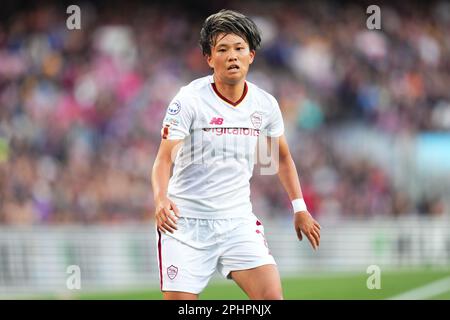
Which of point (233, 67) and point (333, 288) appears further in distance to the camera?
point (333, 288)

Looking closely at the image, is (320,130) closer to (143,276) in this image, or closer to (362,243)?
(362,243)

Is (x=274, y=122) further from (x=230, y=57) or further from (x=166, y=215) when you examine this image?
(x=166, y=215)

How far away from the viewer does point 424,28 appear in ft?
74.1

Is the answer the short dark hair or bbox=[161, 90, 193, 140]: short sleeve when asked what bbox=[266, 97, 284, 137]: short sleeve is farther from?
bbox=[161, 90, 193, 140]: short sleeve

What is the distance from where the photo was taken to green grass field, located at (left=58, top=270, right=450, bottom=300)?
43.0 feet

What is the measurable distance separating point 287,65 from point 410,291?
8926 millimetres

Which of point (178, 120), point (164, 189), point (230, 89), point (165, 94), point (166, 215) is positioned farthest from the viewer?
point (165, 94)

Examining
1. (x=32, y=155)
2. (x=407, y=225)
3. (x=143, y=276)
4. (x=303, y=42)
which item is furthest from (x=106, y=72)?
(x=407, y=225)

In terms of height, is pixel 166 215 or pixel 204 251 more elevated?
pixel 166 215

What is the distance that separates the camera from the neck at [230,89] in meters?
7.86

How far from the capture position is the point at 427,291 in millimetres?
13156

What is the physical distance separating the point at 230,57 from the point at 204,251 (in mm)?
1340

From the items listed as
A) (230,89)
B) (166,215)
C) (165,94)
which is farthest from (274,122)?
(165,94)

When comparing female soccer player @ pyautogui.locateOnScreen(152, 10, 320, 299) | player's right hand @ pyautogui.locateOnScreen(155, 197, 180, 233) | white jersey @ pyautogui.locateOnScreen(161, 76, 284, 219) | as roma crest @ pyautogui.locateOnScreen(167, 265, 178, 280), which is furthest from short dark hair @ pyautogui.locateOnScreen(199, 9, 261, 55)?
as roma crest @ pyautogui.locateOnScreen(167, 265, 178, 280)
